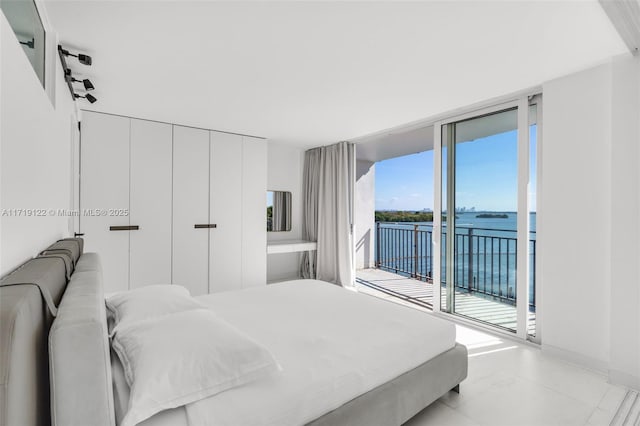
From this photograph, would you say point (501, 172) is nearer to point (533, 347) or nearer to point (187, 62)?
point (533, 347)

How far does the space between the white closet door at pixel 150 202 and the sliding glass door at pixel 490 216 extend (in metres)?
3.42

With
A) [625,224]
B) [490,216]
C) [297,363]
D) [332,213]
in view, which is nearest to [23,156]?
[297,363]

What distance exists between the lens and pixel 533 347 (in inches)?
113

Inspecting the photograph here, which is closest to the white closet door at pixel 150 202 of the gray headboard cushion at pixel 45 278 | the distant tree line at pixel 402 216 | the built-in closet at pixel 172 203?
the built-in closet at pixel 172 203

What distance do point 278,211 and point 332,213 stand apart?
1.00m

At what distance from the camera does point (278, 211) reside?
5.50 metres

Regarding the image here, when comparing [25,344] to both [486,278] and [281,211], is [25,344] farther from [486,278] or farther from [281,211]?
[281,211]

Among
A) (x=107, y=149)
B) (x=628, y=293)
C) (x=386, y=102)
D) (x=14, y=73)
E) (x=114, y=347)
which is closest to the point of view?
(x=14, y=73)

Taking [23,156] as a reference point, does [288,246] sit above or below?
below

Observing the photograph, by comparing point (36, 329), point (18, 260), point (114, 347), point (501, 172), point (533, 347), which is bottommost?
point (533, 347)

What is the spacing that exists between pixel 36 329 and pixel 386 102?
3046mm

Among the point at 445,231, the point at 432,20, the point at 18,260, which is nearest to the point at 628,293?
the point at 445,231

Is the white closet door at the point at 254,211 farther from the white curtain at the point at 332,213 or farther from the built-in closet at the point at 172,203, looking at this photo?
the white curtain at the point at 332,213

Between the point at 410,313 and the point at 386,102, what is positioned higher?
the point at 386,102
